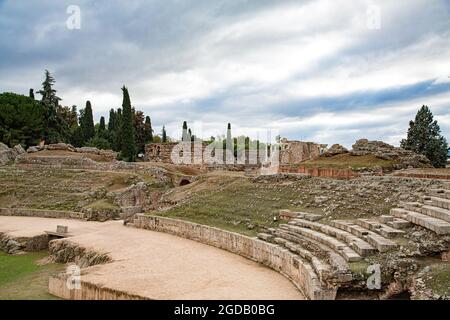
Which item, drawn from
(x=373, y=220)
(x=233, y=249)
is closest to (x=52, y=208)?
(x=233, y=249)

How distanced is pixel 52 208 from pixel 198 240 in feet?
45.5

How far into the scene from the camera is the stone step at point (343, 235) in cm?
1135

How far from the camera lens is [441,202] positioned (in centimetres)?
1340

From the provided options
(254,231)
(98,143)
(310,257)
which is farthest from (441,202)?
(98,143)

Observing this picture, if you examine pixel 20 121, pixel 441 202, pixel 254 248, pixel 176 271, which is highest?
pixel 20 121

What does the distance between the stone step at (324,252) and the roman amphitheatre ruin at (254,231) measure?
0.03m

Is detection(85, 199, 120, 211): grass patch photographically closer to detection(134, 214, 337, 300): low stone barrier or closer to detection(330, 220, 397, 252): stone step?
detection(134, 214, 337, 300): low stone barrier

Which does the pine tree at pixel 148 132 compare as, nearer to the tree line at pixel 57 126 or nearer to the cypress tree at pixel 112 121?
the tree line at pixel 57 126

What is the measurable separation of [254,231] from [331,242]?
508cm

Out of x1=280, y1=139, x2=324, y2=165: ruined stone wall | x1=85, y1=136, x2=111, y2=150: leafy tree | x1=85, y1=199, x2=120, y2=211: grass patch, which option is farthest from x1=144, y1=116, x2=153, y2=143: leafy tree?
x1=85, y1=199, x2=120, y2=211: grass patch

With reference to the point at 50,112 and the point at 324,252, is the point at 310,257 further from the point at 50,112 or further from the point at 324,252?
the point at 50,112

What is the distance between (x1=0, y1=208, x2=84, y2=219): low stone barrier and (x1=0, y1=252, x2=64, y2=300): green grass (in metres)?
7.90
